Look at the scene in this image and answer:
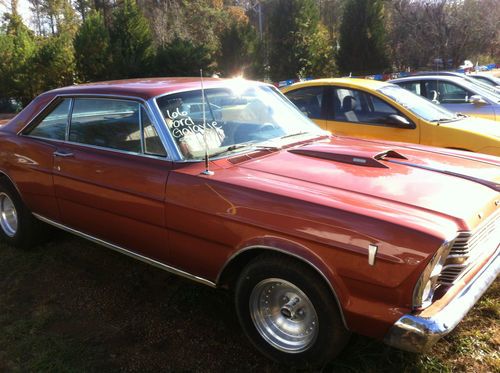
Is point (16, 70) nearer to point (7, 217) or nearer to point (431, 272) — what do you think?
point (7, 217)

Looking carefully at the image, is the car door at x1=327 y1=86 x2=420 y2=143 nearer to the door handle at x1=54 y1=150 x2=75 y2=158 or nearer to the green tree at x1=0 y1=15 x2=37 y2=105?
the door handle at x1=54 y1=150 x2=75 y2=158

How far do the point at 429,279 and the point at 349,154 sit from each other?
3.78ft

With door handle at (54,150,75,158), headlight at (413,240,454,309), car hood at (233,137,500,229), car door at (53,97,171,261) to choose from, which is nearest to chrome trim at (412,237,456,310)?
headlight at (413,240,454,309)

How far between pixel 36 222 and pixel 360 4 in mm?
20538

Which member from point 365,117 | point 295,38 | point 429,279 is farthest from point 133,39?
point 429,279

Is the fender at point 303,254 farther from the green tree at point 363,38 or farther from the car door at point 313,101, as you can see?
the green tree at point 363,38

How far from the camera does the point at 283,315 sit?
8.55 feet

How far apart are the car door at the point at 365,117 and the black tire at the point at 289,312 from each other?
356cm

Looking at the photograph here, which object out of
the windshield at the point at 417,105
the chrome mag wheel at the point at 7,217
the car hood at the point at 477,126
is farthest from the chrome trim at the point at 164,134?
the car hood at the point at 477,126

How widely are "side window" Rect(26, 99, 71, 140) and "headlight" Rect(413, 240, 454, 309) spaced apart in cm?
297

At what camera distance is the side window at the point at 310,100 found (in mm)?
6133

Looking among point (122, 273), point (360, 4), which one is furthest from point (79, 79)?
point (122, 273)

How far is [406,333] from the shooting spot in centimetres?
209

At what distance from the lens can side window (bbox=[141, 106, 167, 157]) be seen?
120 inches
